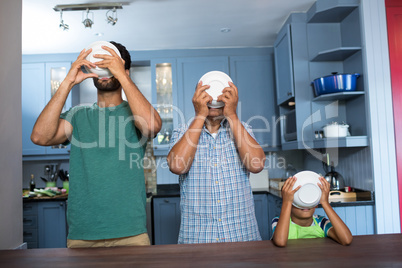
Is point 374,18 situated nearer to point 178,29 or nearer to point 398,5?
point 398,5

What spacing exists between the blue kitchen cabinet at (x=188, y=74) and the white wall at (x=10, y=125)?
2.37 metres

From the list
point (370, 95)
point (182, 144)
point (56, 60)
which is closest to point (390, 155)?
point (370, 95)

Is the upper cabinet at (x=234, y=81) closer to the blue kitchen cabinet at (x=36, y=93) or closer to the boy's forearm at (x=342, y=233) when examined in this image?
the blue kitchen cabinet at (x=36, y=93)

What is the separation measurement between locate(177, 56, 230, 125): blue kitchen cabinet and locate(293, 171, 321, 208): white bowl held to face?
2734 mm

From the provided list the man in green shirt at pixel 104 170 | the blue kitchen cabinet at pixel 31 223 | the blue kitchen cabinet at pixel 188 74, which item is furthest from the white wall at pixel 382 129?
the blue kitchen cabinet at pixel 31 223

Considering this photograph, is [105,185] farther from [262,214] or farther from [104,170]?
[262,214]

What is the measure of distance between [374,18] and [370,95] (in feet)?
1.84

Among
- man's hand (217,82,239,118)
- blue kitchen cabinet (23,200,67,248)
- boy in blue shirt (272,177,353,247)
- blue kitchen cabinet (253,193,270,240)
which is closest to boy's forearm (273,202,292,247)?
boy in blue shirt (272,177,353,247)

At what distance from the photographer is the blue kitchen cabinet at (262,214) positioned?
3.51 meters

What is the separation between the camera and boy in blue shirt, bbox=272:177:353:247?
3.38ft

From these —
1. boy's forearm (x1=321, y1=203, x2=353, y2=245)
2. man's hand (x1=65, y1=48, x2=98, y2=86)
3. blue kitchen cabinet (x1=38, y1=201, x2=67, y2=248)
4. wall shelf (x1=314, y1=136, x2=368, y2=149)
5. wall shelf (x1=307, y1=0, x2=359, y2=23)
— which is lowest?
blue kitchen cabinet (x1=38, y1=201, x2=67, y2=248)

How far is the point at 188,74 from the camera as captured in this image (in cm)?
382

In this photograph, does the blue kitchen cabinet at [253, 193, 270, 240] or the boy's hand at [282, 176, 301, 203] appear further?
the blue kitchen cabinet at [253, 193, 270, 240]

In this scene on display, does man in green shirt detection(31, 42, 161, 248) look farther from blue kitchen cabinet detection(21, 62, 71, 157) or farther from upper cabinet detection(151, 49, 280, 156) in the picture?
blue kitchen cabinet detection(21, 62, 71, 157)
